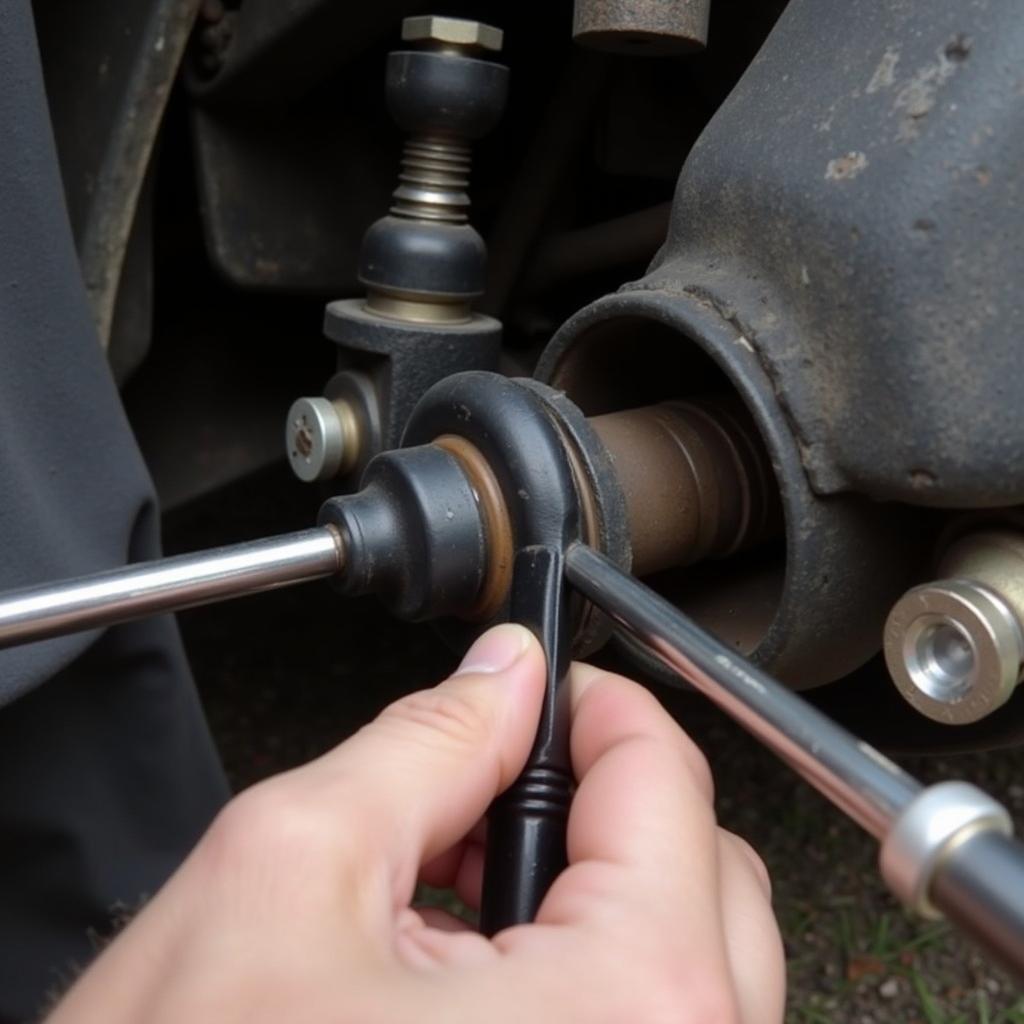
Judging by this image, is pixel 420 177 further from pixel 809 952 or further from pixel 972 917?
pixel 809 952

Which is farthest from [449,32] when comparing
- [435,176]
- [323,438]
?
[323,438]

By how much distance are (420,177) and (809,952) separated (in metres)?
0.81

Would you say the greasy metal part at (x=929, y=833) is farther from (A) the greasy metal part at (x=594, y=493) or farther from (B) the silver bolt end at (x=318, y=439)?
(B) the silver bolt end at (x=318, y=439)

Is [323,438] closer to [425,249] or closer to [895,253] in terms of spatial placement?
[425,249]

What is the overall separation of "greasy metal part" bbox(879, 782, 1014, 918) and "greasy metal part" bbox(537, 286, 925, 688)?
0.57 ft

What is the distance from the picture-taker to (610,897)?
1.45 ft

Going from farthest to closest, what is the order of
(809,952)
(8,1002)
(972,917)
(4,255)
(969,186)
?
(809,952) → (8,1002) → (4,255) → (969,186) → (972,917)

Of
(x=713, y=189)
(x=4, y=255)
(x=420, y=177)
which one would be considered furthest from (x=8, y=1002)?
(x=713, y=189)

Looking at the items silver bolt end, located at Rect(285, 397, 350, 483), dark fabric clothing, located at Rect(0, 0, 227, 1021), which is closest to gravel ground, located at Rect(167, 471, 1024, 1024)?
dark fabric clothing, located at Rect(0, 0, 227, 1021)

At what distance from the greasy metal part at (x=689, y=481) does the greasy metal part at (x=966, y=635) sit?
0.11 metres

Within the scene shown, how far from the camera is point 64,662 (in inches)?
28.3

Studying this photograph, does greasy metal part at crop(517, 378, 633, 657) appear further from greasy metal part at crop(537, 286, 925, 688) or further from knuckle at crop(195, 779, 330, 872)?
knuckle at crop(195, 779, 330, 872)

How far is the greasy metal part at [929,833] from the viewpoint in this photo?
36 centimetres

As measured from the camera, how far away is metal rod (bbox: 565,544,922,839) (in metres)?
0.40
